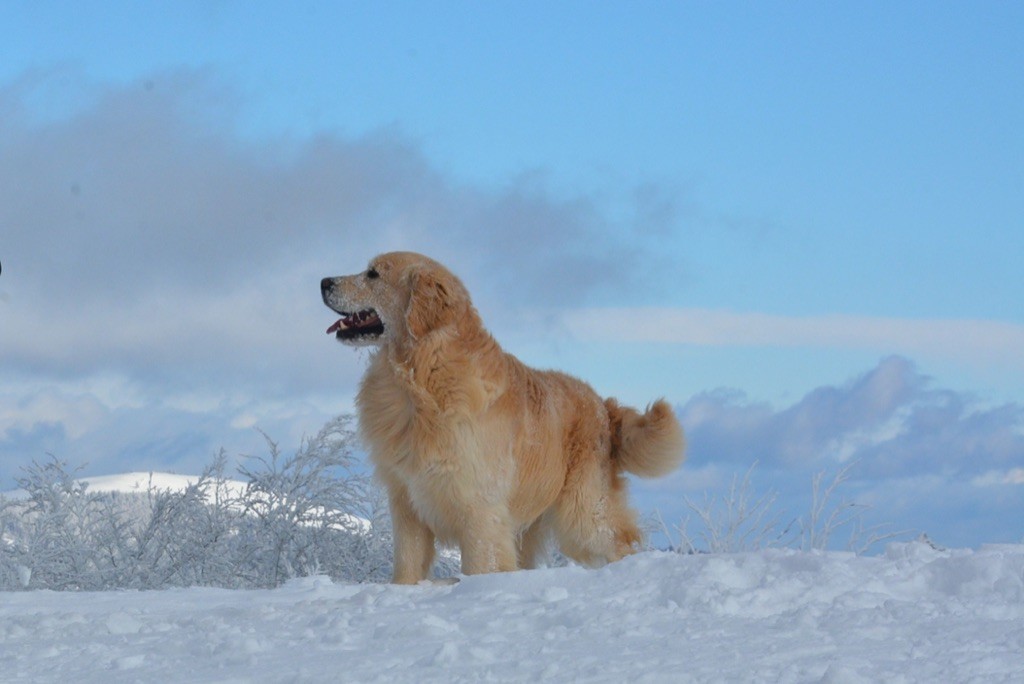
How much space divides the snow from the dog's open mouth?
2061mm

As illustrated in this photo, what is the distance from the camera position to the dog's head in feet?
24.0

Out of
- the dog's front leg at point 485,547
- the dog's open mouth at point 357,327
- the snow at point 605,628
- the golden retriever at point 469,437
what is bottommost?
the snow at point 605,628

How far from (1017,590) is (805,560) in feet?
3.08

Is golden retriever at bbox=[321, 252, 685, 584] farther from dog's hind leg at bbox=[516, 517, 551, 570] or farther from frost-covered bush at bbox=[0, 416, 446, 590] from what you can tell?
frost-covered bush at bbox=[0, 416, 446, 590]

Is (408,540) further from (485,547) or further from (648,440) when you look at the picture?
(648,440)

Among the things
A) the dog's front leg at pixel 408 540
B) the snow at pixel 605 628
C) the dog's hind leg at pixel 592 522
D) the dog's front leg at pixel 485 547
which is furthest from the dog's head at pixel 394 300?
the snow at pixel 605 628

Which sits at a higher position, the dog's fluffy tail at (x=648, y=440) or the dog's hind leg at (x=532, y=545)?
the dog's fluffy tail at (x=648, y=440)

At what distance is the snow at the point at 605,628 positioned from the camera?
162 inches

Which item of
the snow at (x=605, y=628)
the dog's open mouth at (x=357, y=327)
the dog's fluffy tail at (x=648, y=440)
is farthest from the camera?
the dog's fluffy tail at (x=648, y=440)

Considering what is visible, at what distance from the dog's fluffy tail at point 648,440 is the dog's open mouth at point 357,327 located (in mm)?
1827

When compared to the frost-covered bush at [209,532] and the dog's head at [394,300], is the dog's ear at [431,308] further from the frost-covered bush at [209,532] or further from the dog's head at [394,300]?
the frost-covered bush at [209,532]

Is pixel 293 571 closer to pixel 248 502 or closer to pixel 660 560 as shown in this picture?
pixel 248 502

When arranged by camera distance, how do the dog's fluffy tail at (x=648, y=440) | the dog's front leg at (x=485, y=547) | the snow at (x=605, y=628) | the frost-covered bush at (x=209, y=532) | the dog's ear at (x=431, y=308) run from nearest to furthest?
the snow at (x=605, y=628), the dog's front leg at (x=485, y=547), the dog's ear at (x=431, y=308), the dog's fluffy tail at (x=648, y=440), the frost-covered bush at (x=209, y=532)

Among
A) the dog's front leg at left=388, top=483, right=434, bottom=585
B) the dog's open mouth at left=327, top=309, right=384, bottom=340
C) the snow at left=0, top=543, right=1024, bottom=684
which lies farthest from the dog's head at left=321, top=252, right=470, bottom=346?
the snow at left=0, top=543, right=1024, bottom=684
